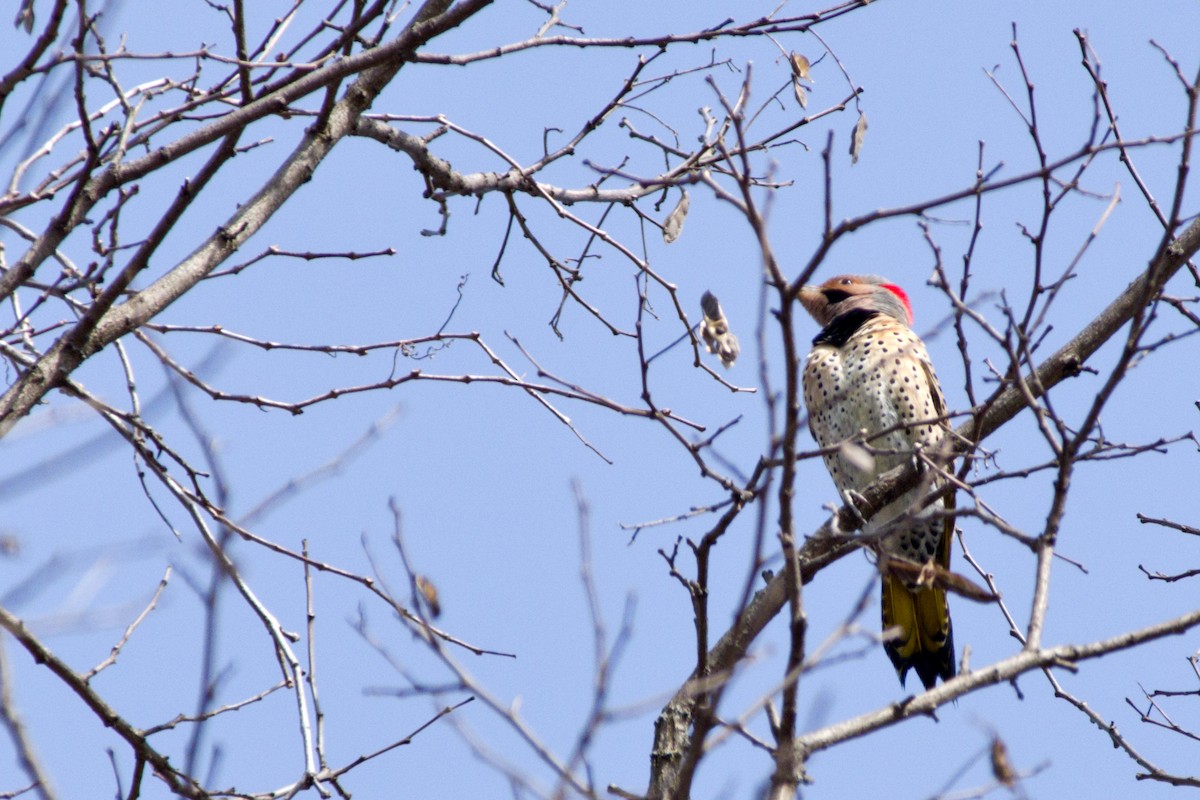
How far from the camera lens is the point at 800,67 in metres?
3.96

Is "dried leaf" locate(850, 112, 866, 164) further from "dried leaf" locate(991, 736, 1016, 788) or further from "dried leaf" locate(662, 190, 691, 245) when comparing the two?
"dried leaf" locate(991, 736, 1016, 788)

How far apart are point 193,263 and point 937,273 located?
6.01 ft

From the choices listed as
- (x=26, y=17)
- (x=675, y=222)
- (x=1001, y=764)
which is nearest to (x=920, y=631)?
(x=675, y=222)

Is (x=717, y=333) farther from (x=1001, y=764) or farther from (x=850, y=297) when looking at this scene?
(x=850, y=297)

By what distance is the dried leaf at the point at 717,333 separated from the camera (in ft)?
11.8

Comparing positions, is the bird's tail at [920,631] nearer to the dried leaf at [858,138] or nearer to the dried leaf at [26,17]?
the dried leaf at [858,138]

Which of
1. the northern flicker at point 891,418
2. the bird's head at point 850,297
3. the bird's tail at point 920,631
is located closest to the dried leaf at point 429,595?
the northern flicker at point 891,418

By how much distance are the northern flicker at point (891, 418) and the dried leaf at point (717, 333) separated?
1795 mm

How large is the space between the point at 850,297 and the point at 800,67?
3084mm

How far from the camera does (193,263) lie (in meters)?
3.25

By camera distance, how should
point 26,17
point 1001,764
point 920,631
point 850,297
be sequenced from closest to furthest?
point 1001,764 → point 26,17 → point 920,631 → point 850,297

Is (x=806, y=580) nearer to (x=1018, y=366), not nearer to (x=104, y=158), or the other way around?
(x=1018, y=366)

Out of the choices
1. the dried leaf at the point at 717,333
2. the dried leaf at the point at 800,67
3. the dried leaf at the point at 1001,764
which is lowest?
the dried leaf at the point at 1001,764

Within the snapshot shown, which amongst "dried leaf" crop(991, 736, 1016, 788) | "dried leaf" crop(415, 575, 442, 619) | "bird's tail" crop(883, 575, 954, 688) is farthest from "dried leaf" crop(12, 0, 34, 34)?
"bird's tail" crop(883, 575, 954, 688)
